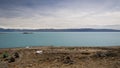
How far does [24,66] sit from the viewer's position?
15062 millimetres

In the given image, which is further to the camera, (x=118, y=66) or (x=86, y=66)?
(x=86, y=66)

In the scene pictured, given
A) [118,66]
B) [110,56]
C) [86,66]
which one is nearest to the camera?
[118,66]

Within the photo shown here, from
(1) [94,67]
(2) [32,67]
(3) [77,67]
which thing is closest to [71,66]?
(3) [77,67]

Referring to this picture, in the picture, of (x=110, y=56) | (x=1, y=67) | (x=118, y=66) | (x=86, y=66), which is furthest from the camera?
(x=110, y=56)

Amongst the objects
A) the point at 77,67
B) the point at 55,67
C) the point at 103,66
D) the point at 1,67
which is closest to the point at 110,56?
the point at 103,66

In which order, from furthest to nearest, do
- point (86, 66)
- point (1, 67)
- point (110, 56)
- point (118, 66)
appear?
point (110, 56)
point (86, 66)
point (118, 66)
point (1, 67)

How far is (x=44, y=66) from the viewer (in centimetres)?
1523

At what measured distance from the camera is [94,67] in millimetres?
14500

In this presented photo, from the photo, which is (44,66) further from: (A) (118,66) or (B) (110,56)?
(B) (110,56)

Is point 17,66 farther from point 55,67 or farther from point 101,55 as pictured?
point 101,55

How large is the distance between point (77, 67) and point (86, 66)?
92 cm

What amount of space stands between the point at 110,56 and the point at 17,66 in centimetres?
1075

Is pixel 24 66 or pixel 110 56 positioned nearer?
pixel 24 66

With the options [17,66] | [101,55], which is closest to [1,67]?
[17,66]
